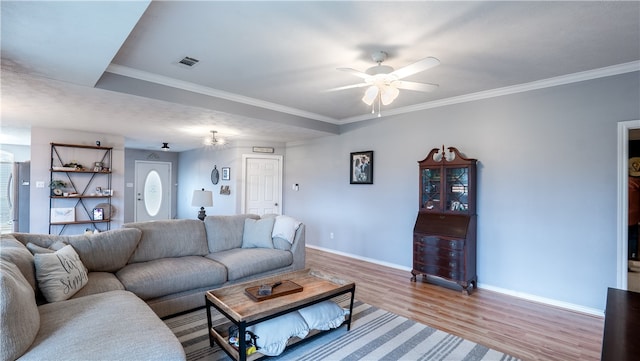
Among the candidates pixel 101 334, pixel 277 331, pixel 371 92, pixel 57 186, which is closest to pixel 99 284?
pixel 101 334

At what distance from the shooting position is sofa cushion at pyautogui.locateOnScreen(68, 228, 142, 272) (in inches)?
111

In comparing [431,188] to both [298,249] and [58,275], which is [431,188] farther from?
[58,275]

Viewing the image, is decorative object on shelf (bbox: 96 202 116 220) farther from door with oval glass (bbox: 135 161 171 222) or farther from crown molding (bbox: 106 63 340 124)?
crown molding (bbox: 106 63 340 124)

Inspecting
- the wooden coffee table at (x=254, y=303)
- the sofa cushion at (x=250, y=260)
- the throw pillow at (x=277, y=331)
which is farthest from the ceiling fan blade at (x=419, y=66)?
the sofa cushion at (x=250, y=260)

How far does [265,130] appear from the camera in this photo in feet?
18.2

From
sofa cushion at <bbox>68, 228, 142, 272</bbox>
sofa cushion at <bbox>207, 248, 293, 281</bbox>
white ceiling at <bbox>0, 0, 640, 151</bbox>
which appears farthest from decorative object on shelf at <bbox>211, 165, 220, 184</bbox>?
sofa cushion at <bbox>68, 228, 142, 272</bbox>

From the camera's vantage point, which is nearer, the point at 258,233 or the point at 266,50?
the point at 266,50

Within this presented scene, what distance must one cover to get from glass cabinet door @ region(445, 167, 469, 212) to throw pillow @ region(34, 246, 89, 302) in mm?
4056

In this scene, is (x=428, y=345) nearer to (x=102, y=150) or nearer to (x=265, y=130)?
(x=265, y=130)

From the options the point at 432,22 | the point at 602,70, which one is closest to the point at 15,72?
the point at 432,22

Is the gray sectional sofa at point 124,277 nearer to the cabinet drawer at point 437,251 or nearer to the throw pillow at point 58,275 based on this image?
the throw pillow at point 58,275

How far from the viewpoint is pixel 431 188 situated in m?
4.33

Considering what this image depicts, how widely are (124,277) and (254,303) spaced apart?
1357 millimetres

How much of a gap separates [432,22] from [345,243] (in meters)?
4.26
